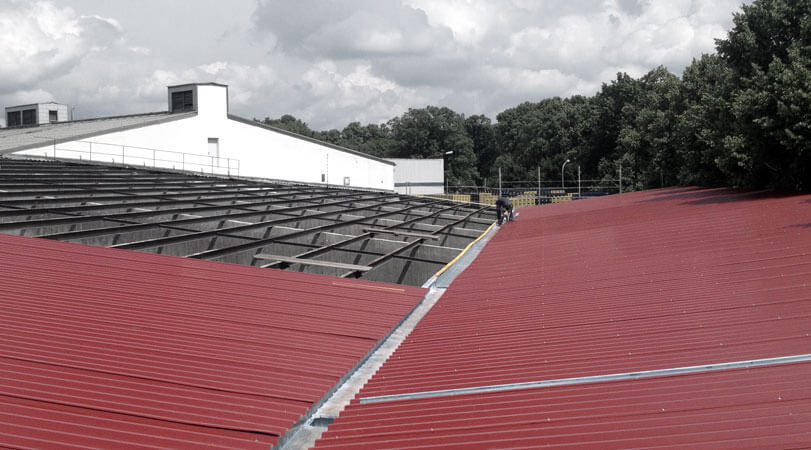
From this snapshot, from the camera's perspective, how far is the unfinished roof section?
15.9 m

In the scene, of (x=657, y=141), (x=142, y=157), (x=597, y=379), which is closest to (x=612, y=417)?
(x=597, y=379)

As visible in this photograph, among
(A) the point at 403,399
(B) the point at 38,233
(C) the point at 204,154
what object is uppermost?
(C) the point at 204,154

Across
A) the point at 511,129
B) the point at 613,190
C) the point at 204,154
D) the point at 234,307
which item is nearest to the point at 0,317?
the point at 234,307

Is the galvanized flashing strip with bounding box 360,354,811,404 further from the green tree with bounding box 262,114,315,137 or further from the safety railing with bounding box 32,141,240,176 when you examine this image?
the green tree with bounding box 262,114,315,137

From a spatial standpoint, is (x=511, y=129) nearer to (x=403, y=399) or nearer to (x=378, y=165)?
(x=378, y=165)

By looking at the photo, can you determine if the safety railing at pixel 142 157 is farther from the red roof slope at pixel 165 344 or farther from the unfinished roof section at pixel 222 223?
the red roof slope at pixel 165 344

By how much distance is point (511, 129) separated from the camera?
133m

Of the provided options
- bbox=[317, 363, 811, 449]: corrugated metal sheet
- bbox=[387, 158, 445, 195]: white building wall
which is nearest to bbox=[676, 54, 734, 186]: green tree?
bbox=[317, 363, 811, 449]: corrugated metal sheet

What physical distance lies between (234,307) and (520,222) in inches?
901

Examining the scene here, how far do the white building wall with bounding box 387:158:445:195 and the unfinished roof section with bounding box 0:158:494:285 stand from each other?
49.0m

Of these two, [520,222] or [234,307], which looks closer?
[234,307]

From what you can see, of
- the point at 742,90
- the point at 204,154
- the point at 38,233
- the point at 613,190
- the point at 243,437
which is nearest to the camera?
the point at 243,437

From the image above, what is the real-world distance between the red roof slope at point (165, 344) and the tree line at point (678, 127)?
2185 centimetres

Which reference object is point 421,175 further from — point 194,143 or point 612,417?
point 612,417
